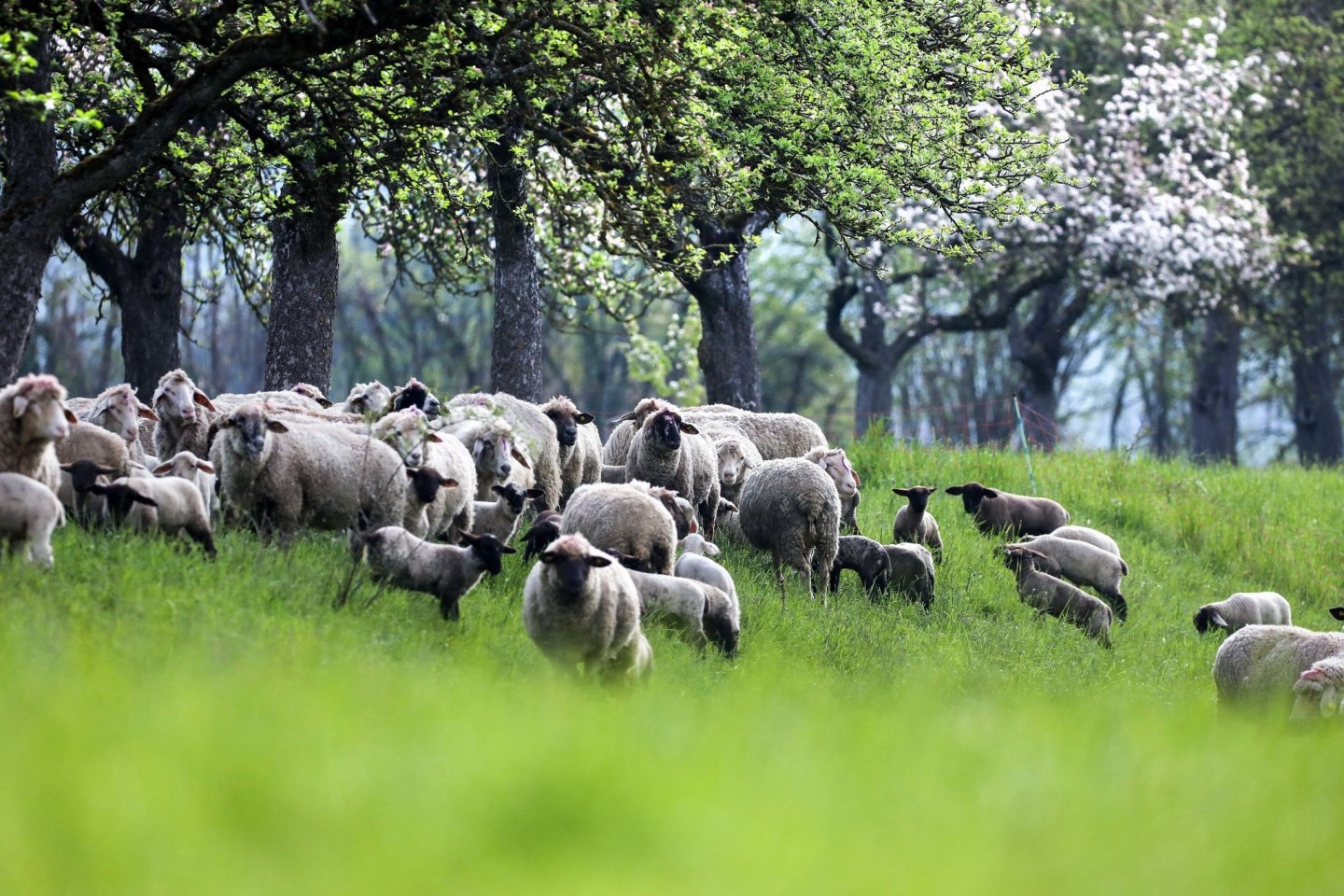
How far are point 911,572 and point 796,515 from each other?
5.01ft

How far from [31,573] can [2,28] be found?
12.9 feet

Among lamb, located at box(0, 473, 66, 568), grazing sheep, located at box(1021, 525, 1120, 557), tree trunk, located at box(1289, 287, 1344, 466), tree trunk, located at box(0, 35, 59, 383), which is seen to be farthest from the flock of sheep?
tree trunk, located at box(1289, 287, 1344, 466)

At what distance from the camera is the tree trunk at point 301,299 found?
1507 cm

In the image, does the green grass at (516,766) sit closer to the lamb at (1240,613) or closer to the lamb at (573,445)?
the lamb at (573,445)

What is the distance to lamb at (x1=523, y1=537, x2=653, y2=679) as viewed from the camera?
7926 millimetres

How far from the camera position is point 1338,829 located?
5.11 meters

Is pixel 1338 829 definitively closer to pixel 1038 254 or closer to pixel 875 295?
pixel 1038 254

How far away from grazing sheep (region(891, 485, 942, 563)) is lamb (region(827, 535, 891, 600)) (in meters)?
1.32

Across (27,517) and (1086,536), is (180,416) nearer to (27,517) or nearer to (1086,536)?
(27,517)


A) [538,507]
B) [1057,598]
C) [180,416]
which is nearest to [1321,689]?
[1057,598]

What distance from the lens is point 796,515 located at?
12.7m

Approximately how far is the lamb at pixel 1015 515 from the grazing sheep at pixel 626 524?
6.76 m

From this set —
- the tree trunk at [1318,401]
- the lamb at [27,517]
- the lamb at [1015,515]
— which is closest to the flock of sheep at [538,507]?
the lamb at [27,517]

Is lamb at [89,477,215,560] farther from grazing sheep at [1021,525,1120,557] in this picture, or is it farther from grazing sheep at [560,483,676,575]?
grazing sheep at [1021,525,1120,557]
